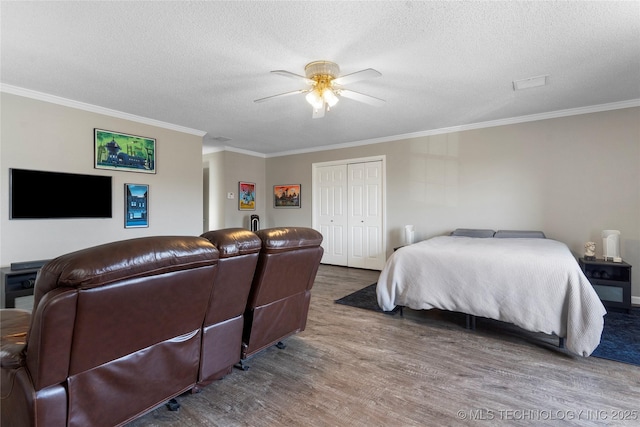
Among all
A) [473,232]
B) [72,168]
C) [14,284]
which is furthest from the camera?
[473,232]

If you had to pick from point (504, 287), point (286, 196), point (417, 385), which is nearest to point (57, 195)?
point (286, 196)

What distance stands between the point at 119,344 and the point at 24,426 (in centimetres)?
39

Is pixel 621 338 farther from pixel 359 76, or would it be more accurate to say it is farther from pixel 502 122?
pixel 359 76

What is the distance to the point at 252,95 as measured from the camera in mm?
3559

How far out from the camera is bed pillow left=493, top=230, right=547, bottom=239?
4035 mm

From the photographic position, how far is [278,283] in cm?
220

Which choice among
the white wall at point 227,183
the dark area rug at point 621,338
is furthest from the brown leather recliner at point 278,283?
the white wall at point 227,183

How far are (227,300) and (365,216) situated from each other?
433cm

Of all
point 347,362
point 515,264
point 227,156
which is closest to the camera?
point 347,362

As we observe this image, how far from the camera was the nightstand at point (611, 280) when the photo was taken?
3.35 metres

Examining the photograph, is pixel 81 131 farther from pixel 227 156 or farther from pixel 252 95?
pixel 227 156

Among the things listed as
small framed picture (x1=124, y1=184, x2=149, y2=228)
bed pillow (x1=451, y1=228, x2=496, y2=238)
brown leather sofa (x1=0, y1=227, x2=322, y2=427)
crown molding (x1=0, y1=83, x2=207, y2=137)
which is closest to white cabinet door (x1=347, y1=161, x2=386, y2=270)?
bed pillow (x1=451, y1=228, x2=496, y2=238)

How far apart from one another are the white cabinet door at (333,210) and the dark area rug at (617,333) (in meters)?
2.34

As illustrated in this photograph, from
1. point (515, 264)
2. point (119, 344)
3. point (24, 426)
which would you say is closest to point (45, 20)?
point (119, 344)
